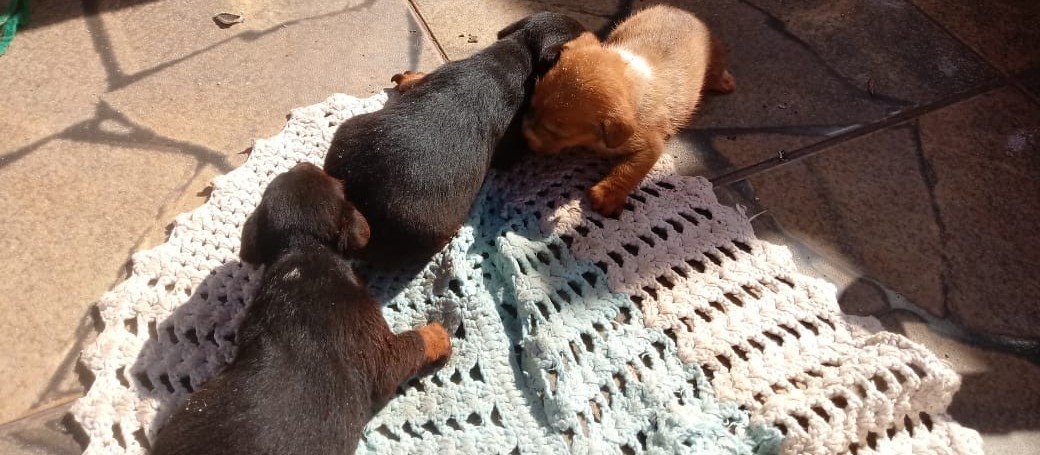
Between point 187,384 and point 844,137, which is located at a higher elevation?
point 844,137

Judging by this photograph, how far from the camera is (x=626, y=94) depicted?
2.41 m

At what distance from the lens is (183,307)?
1960 mm

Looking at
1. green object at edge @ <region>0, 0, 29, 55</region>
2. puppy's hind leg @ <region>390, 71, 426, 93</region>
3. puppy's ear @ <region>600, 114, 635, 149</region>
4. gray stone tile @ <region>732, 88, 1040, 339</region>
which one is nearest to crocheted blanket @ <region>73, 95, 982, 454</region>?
puppy's ear @ <region>600, 114, 635, 149</region>

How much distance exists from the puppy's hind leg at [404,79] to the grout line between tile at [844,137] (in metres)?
1.19

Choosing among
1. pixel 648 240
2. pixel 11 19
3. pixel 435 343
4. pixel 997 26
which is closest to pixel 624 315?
pixel 648 240

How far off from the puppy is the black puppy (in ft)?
0.33

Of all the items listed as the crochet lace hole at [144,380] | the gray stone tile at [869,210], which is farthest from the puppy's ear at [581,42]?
the crochet lace hole at [144,380]

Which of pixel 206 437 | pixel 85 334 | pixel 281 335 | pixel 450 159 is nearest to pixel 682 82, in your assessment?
pixel 450 159

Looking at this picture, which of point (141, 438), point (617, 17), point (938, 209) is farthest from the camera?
point (617, 17)

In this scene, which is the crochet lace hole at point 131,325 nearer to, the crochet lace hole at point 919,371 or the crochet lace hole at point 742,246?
the crochet lace hole at point 742,246

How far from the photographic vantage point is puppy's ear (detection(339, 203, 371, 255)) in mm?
1807

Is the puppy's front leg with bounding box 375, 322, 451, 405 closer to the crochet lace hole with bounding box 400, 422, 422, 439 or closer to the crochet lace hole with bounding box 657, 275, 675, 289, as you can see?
the crochet lace hole with bounding box 400, 422, 422, 439

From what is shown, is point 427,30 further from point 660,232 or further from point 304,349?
point 304,349

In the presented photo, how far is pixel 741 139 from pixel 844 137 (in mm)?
404
